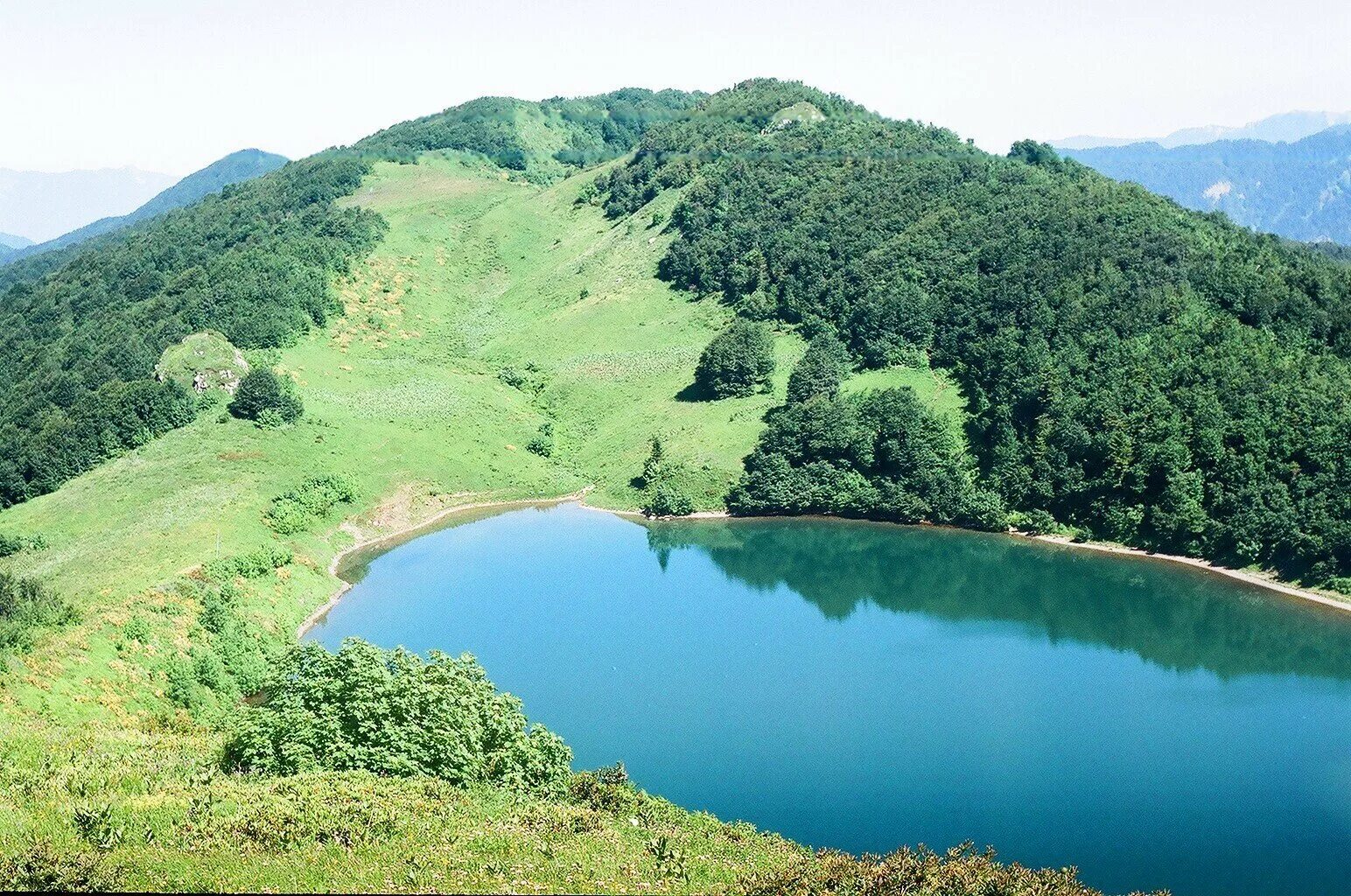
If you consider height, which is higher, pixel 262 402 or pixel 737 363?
pixel 262 402

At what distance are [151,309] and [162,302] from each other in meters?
1.67

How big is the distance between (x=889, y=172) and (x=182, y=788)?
A: 351 feet

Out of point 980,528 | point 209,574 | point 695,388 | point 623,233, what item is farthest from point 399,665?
point 623,233

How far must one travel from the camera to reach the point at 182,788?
27.6 meters

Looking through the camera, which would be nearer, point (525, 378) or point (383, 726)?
point (383, 726)

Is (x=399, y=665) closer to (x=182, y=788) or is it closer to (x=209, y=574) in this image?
(x=182, y=788)

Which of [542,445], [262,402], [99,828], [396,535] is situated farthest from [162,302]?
[99,828]

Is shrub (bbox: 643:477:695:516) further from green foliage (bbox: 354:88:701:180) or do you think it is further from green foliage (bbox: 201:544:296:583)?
green foliage (bbox: 354:88:701:180)

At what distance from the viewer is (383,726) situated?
32.6 meters

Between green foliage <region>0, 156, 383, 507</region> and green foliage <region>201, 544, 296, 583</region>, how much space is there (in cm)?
2292

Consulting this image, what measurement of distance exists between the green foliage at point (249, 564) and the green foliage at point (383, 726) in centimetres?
2713

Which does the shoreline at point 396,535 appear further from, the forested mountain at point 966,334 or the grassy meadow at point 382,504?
the forested mountain at point 966,334

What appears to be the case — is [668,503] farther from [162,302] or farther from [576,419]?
[162,302]

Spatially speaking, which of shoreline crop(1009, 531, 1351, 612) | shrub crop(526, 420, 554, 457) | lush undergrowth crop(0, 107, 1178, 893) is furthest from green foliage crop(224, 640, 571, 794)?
shrub crop(526, 420, 554, 457)
